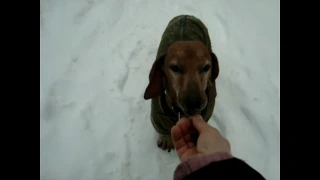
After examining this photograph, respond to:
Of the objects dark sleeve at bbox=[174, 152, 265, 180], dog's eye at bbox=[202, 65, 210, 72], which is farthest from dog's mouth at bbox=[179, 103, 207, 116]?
dark sleeve at bbox=[174, 152, 265, 180]

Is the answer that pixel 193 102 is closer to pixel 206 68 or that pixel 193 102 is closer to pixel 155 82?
pixel 206 68

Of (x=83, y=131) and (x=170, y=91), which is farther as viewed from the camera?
(x=83, y=131)

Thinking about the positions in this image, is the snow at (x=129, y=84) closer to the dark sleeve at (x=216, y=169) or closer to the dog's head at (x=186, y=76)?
the dog's head at (x=186, y=76)

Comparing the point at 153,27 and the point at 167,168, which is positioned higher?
the point at 153,27

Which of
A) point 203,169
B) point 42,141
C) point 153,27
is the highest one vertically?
point 153,27

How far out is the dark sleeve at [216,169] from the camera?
3.97ft

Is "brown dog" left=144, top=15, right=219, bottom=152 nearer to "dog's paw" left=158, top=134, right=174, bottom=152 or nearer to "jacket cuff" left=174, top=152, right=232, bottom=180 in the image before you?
"dog's paw" left=158, top=134, right=174, bottom=152

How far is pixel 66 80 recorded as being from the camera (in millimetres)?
2898

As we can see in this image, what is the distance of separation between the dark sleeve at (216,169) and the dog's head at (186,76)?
576mm

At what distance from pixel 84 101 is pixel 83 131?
294 millimetres

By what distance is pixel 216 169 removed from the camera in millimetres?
1246

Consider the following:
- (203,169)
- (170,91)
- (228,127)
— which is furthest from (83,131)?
(203,169)

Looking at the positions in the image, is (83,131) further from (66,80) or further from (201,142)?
(201,142)

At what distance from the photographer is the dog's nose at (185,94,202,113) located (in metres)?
1.87
